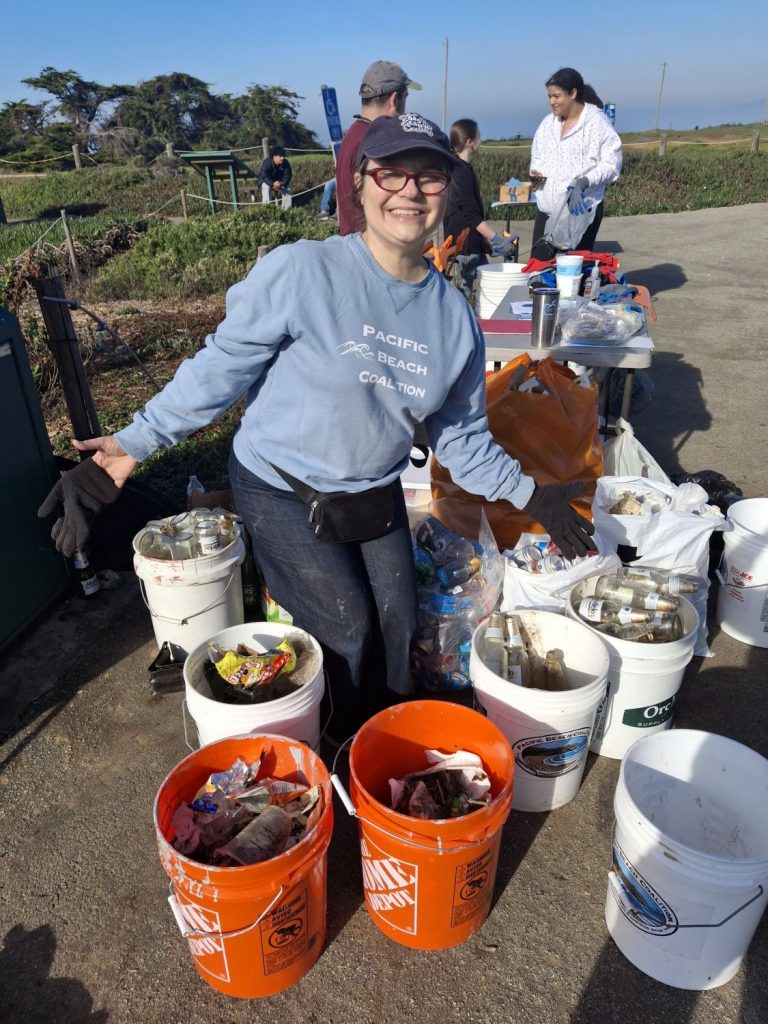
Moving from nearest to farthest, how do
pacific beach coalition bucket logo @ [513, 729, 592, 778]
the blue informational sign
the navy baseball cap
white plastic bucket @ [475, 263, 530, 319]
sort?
1. the navy baseball cap
2. pacific beach coalition bucket logo @ [513, 729, 592, 778]
3. white plastic bucket @ [475, 263, 530, 319]
4. the blue informational sign

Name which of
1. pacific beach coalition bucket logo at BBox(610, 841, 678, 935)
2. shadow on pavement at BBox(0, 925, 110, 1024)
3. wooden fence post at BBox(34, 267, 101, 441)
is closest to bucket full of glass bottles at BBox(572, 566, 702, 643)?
pacific beach coalition bucket logo at BBox(610, 841, 678, 935)

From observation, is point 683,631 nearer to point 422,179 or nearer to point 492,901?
point 492,901

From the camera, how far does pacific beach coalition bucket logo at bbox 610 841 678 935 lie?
183 cm

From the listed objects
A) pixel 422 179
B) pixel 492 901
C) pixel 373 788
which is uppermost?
pixel 422 179

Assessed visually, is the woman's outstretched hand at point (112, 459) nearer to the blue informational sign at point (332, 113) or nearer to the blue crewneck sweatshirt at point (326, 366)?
the blue crewneck sweatshirt at point (326, 366)

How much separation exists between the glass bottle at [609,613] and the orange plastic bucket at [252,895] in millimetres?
1175

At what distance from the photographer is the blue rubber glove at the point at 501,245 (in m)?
7.24

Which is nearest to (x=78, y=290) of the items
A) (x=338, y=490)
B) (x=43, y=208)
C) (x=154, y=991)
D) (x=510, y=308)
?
(x=510, y=308)

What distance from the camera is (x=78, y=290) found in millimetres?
10781

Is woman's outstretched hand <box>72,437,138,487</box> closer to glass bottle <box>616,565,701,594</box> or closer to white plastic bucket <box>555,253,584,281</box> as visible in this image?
glass bottle <box>616,565,701,594</box>

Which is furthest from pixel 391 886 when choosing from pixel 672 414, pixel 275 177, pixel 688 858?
pixel 275 177

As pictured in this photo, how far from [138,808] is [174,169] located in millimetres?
29559

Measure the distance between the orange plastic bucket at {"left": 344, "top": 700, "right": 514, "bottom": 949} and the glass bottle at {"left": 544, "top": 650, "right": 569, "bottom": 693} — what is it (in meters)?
0.51

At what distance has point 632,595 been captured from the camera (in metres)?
2.71
